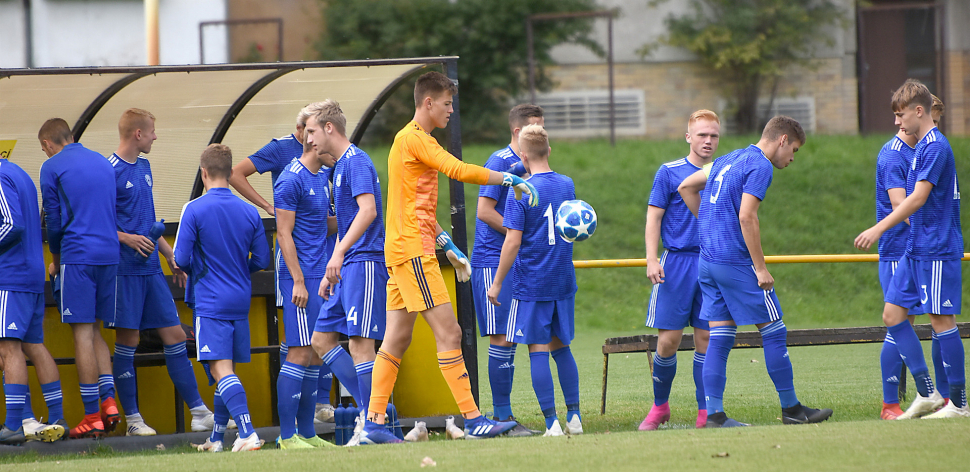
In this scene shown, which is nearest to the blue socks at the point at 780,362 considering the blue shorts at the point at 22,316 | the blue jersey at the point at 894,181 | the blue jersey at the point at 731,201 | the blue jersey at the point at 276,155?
the blue jersey at the point at 731,201

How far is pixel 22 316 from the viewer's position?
575 centimetres

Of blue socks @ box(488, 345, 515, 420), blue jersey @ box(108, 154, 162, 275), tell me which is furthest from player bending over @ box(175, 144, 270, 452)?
blue socks @ box(488, 345, 515, 420)

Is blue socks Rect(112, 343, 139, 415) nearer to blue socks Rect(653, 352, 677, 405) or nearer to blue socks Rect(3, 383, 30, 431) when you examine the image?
blue socks Rect(3, 383, 30, 431)

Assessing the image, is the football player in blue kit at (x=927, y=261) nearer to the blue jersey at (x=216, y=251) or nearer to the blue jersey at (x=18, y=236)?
the blue jersey at (x=216, y=251)

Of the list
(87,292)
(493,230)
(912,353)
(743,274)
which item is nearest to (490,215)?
(493,230)

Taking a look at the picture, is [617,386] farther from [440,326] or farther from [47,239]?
[47,239]

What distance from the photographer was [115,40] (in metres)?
20.1

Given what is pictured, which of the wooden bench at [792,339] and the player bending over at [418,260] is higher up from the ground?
the player bending over at [418,260]

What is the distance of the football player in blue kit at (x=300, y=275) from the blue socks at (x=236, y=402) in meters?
0.20

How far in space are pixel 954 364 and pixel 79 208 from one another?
17.6ft

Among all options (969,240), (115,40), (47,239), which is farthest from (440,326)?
(115,40)

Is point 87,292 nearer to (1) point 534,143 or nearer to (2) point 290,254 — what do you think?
(2) point 290,254

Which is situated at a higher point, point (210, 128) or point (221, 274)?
point (210, 128)

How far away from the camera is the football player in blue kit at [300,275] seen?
557 centimetres
